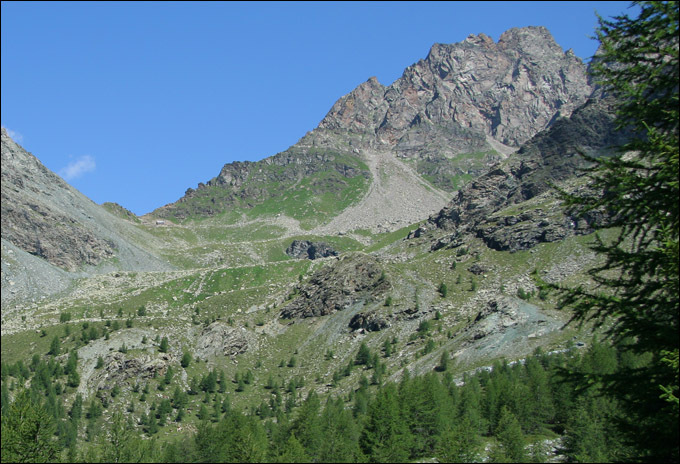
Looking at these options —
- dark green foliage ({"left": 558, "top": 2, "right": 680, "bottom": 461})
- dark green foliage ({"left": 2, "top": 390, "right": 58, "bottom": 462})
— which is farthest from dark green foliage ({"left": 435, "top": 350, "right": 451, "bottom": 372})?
dark green foliage ({"left": 558, "top": 2, "right": 680, "bottom": 461})

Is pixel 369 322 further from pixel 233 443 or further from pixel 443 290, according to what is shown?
pixel 233 443

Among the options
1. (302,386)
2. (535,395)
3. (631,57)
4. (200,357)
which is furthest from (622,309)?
(200,357)

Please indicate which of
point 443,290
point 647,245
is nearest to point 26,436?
point 647,245

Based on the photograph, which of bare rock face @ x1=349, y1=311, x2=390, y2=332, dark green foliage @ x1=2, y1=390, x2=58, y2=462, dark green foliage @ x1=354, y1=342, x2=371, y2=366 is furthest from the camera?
bare rock face @ x1=349, y1=311, x2=390, y2=332

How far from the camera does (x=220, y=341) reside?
178375 mm

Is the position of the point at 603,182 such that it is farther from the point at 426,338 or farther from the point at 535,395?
the point at 426,338

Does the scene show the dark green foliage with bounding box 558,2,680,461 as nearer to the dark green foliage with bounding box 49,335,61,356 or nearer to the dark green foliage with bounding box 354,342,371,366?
the dark green foliage with bounding box 354,342,371,366

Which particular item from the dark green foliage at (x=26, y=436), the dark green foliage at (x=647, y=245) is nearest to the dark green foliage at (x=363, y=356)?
the dark green foliage at (x=26, y=436)

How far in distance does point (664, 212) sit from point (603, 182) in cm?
168

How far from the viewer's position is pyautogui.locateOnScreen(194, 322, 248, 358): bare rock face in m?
175

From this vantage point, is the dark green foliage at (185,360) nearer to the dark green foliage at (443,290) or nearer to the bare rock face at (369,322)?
the bare rock face at (369,322)

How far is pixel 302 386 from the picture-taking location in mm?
153250

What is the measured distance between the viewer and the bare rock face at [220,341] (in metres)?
175

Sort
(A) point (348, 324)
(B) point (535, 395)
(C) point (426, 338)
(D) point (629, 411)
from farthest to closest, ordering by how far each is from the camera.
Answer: (A) point (348, 324) → (C) point (426, 338) → (B) point (535, 395) → (D) point (629, 411)
